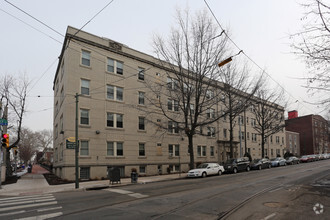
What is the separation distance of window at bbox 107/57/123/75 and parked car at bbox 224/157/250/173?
1577cm

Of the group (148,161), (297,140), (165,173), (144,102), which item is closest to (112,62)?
(144,102)

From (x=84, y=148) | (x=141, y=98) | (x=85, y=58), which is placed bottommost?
(x=84, y=148)

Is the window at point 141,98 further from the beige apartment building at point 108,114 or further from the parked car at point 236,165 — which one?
the parked car at point 236,165

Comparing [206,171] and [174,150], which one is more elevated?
[174,150]

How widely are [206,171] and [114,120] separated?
1062 centimetres

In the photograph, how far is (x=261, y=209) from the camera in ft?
27.4

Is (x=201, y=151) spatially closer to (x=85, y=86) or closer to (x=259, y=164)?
(x=259, y=164)

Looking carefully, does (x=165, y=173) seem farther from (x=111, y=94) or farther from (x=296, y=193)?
(x=296, y=193)

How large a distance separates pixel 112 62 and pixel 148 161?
11.6 m

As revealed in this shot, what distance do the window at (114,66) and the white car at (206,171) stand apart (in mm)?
12953

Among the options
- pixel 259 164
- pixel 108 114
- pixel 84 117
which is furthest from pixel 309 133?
pixel 84 117

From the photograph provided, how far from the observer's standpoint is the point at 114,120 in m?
25.9

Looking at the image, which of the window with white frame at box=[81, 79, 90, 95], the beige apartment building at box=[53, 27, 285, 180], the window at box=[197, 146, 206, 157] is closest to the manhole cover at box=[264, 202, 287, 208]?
the beige apartment building at box=[53, 27, 285, 180]

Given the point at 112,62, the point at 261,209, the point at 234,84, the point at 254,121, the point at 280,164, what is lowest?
the point at 280,164
